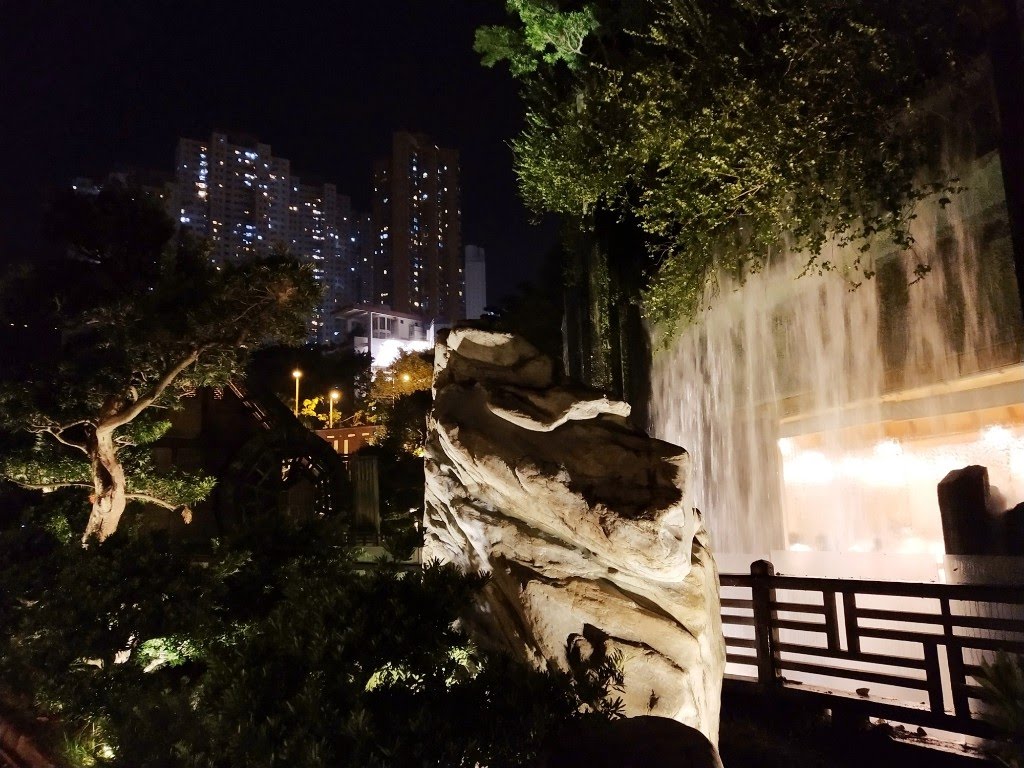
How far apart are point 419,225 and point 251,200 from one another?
58.0 feet

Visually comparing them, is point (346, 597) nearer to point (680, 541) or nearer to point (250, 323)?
point (680, 541)


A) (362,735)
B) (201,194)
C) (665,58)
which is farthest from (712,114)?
(201,194)

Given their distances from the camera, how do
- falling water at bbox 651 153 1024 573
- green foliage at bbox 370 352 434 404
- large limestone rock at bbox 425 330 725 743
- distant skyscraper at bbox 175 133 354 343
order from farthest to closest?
distant skyscraper at bbox 175 133 354 343 < green foliage at bbox 370 352 434 404 < falling water at bbox 651 153 1024 573 < large limestone rock at bbox 425 330 725 743

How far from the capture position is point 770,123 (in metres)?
7.07

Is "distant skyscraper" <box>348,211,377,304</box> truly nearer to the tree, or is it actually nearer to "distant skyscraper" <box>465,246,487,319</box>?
"distant skyscraper" <box>465,246,487,319</box>

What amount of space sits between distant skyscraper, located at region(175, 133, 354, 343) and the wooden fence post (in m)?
48.9

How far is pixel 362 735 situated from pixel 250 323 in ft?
24.6

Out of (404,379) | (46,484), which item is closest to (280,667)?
(46,484)

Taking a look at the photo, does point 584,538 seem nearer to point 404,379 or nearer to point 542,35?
point 542,35

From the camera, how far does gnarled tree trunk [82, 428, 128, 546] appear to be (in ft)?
27.3

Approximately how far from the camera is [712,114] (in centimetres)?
736

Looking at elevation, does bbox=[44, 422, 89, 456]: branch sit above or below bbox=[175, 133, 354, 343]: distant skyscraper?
below

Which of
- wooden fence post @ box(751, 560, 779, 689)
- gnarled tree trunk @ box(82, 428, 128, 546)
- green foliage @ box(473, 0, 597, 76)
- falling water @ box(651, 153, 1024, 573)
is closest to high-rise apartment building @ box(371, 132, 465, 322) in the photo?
green foliage @ box(473, 0, 597, 76)

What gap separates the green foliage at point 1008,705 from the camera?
329cm
